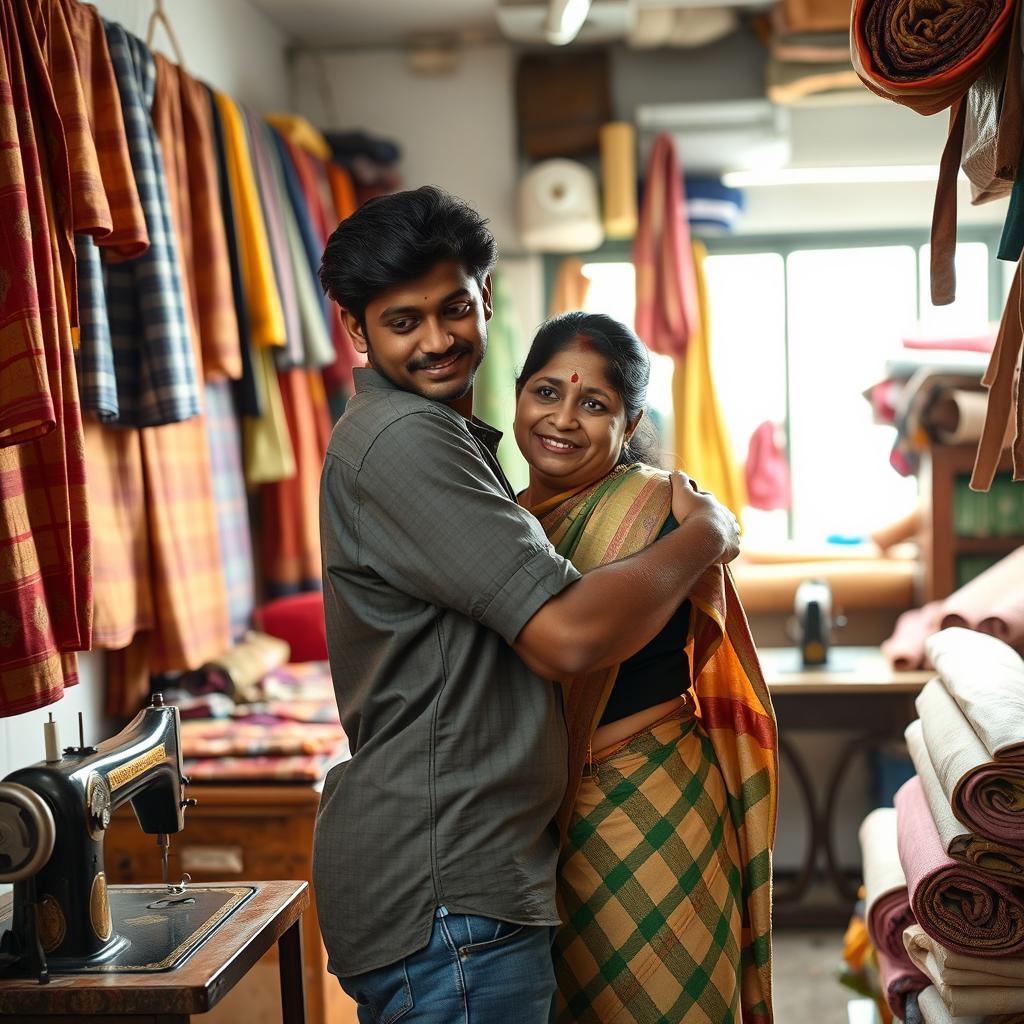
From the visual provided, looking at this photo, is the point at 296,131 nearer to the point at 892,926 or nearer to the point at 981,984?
the point at 892,926

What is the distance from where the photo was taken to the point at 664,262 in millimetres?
4617

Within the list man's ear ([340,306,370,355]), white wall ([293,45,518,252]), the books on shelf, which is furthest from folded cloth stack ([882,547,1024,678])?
white wall ([293,45,518,252])

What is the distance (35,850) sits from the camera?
1.52 m

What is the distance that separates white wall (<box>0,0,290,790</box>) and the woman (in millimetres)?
1241

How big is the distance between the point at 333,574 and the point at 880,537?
10.6 ft

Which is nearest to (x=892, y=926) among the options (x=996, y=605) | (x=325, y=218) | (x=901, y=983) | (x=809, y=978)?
(x=901, y=983)

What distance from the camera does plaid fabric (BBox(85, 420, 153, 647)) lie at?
2.66 m

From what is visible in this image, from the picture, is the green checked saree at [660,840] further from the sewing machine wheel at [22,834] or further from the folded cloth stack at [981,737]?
the sewing machine wheel at [22,834]

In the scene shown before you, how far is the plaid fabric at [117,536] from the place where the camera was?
266cm

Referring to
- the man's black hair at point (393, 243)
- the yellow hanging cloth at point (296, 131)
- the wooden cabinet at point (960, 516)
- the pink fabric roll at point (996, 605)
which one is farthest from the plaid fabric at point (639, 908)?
the yellow hanging cloth at point (296, 131)

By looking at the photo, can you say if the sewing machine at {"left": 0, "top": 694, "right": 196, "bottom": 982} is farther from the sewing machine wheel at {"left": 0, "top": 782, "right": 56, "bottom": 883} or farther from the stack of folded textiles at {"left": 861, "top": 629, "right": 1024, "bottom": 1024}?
the stack of folded textiles at {"left": 861, "top": 629, "right": 1024, "bottom": 1024}

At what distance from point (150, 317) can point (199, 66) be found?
139cm

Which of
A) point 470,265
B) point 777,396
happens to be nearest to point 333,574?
point 470,265

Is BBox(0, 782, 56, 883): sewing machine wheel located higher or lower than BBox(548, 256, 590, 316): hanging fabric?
lower
